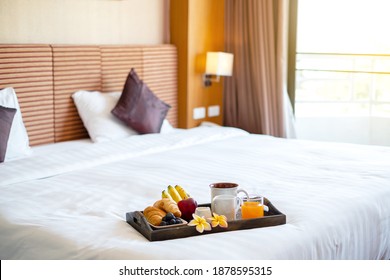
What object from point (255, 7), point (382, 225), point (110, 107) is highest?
point (255, 7)

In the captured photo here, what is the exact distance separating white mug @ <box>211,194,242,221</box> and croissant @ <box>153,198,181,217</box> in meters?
0.17

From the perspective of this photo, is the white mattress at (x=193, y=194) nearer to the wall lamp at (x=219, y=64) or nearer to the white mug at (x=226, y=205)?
the white mug at (x=226, y=205)

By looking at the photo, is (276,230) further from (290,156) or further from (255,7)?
Answer: (255,7)

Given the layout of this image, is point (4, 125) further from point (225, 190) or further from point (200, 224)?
point (200, 224)

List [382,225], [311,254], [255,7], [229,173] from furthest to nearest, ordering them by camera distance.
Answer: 1. [255,7]
2. [229,173]
3. [382,225]
4. [311,254]

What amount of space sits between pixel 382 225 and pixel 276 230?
0.81m

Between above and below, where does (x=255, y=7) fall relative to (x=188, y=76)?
above

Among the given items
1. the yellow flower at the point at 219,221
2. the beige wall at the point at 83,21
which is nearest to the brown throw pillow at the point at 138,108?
the beige wall at the point at 83,21

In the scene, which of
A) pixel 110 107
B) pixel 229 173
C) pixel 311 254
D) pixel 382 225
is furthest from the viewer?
pixel 110 107

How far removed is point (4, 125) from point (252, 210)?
5.75 ft

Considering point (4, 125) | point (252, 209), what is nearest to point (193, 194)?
point (252, 209)

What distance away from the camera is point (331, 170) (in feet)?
11.4

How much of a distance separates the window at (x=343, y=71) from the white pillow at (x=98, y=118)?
2.02 metres

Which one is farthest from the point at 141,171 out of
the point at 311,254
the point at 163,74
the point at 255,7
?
the point at 255,7
